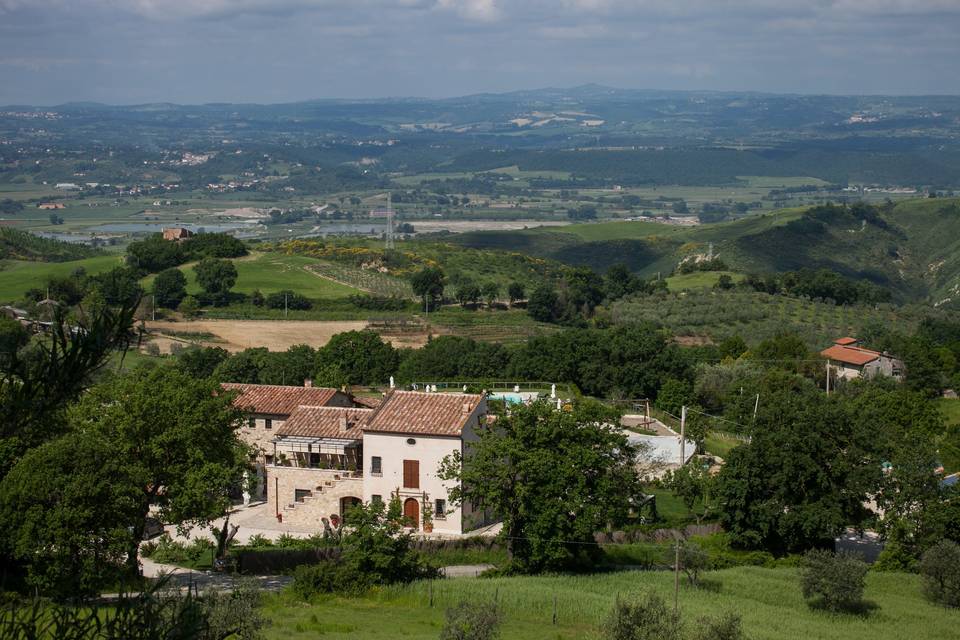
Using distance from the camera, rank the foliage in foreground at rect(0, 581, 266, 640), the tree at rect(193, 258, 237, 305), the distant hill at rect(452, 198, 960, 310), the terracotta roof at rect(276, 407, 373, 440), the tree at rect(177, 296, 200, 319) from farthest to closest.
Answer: the distant hill at rect(452, 198, 960, 310) → the tree at rect(193, 258, 237, 305) → the tree at rect(177, 296, 200, 319) → the terracotta roof at rect(276, 407, 373, 440) → the foliage in foreground at rect(0, 581, 266, 640)

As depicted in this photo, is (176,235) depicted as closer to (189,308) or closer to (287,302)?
(287,302)

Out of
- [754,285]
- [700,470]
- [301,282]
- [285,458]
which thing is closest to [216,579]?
[285,458]

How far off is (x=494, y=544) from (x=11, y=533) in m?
11.7

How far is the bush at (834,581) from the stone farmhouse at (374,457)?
8.95 meters

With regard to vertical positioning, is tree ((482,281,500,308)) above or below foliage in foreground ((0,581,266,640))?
below

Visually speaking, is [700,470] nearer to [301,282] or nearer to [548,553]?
[548,553]

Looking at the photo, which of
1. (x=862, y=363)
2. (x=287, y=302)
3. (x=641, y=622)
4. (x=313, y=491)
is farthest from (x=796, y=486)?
(x=287, y=302)

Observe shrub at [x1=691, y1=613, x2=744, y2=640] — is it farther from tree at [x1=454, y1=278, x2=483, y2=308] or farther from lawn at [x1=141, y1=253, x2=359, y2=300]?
lawn at [x1=141, y1=253, x2=359, y2=300]

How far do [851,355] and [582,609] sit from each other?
4225cm

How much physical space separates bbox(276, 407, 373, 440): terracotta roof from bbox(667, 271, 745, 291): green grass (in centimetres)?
6043

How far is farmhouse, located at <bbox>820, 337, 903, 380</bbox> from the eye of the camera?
61287mm

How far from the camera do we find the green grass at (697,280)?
93525 millimetres

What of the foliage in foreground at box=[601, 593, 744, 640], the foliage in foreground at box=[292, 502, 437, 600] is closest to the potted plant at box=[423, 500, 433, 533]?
the foliage in foreground at box=[292, 502, 437, 600]

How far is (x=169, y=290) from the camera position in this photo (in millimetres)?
78500
